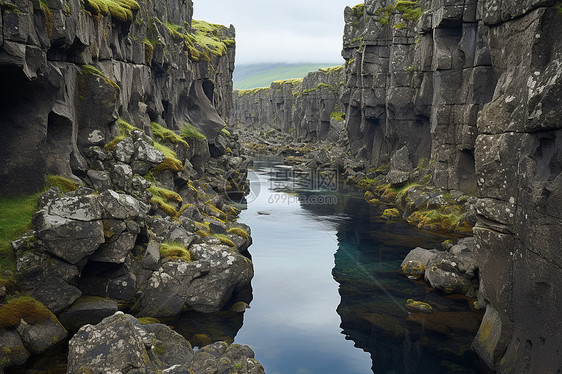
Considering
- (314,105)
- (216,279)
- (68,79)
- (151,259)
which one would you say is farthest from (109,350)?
(314,105)

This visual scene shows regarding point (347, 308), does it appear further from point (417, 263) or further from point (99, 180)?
point (99, 180)

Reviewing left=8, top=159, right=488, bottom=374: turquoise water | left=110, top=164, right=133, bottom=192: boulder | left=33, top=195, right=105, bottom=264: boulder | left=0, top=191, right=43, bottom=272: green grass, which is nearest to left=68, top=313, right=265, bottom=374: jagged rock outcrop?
left=8, top=159, right=488, bottom=374: turquoise water

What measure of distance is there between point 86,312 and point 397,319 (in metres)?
15.8

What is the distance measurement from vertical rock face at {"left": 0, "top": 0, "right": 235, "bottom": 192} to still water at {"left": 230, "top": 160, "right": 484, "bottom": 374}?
1377 centimetres

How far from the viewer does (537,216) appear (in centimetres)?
1582

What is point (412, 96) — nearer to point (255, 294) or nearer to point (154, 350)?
point (255, 294)

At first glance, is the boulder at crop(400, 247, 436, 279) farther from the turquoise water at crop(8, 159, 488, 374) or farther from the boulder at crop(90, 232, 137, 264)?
the boulder at crop(90, 232, 137, 264)

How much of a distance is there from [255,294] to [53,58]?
18.1 meters

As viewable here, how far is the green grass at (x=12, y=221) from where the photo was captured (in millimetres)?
18938

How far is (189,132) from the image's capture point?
56250mm

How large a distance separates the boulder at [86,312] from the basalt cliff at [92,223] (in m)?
0.04

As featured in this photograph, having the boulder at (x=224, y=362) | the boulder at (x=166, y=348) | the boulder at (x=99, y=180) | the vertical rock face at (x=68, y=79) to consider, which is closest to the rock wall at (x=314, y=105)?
the vertical rock face at (x=68, y=79)

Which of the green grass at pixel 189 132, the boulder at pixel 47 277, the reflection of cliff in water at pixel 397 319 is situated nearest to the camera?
the boulder at pixel 47 277

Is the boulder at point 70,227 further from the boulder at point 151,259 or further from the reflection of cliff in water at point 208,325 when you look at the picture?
the reflection of cliff in water at point 208,325
